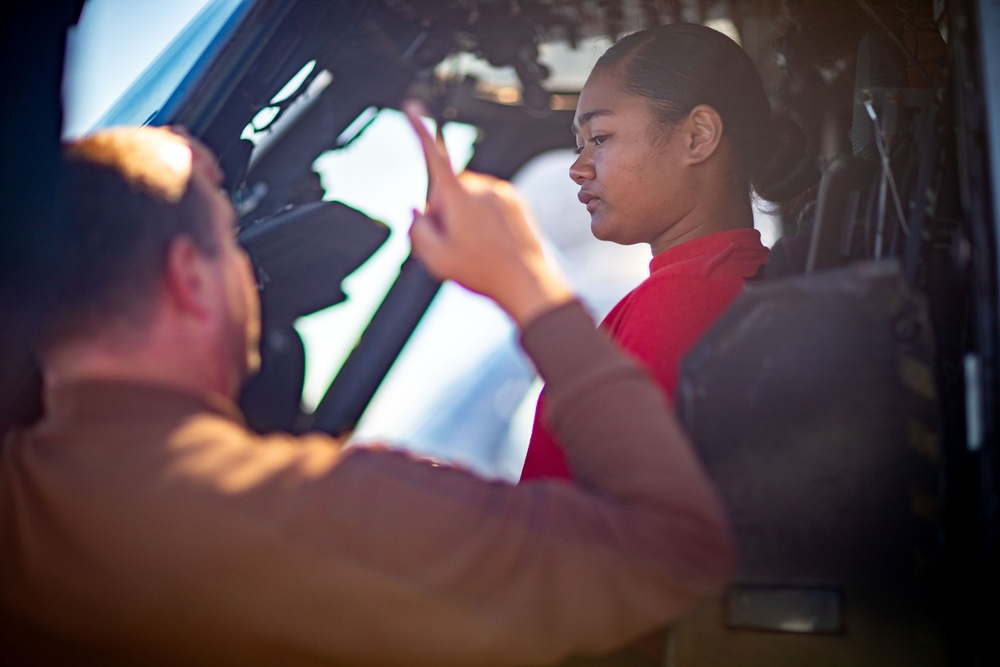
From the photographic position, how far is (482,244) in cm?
106

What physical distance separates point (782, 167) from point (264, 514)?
155 cm

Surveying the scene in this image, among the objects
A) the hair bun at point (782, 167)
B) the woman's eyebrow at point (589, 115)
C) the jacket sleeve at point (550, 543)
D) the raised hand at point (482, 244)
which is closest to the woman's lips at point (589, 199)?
the woman's eyebrow at point (589, 115)

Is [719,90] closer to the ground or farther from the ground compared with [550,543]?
farther from the ground

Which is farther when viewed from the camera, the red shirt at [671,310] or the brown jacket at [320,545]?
the red shirt at [671,310]

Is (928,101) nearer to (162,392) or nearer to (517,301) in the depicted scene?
(517,301)

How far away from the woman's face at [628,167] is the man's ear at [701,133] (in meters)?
0.02

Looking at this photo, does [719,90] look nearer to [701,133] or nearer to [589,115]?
[701,133]

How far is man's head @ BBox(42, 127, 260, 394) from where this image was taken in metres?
0.98

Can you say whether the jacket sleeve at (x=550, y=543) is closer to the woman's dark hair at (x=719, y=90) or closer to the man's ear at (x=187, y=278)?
the man's ear at (x=187, y=278)

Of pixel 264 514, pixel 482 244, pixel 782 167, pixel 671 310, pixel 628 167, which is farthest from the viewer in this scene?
pixel 782 167

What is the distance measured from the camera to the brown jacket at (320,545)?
0.90 metres

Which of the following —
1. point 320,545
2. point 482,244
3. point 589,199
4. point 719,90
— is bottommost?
point 320,545

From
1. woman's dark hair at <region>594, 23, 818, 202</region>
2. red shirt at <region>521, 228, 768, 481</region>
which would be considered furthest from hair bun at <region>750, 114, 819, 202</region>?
red shirt at <region>521, 228, 768, 481</region>

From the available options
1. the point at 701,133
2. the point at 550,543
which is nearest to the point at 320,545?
the point at 550,543
